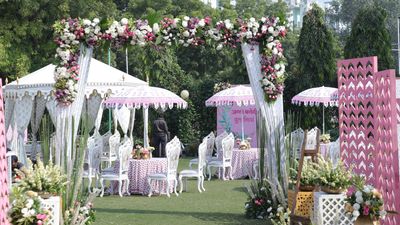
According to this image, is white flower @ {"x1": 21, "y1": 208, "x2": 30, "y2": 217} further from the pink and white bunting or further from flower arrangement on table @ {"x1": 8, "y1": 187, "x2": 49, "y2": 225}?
the pink and white bunting

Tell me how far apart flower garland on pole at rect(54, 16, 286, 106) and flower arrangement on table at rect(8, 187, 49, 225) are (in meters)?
2.98

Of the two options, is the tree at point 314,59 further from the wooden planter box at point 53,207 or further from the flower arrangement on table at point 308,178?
the wooden planter box at point 53,207

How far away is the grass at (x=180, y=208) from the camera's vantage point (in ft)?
33.9

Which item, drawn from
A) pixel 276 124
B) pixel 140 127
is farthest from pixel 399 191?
pixel 140 127

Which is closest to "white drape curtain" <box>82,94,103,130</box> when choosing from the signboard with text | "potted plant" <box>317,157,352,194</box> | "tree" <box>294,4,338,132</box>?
the signboard with text

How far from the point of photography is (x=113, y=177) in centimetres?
1325

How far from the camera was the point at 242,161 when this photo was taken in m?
16.5

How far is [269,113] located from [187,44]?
1.50 meters

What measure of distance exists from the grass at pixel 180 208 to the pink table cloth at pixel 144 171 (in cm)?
22

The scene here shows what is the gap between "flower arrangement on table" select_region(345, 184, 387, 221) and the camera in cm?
710

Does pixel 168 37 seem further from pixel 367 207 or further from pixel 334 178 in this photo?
pixel 367 207

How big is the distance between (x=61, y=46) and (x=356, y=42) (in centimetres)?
1353

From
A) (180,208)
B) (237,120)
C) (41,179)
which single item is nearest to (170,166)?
(180,208)

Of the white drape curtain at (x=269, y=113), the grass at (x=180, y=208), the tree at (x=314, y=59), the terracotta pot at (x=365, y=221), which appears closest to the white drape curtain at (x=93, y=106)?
the grass at (x=180, y=208)
